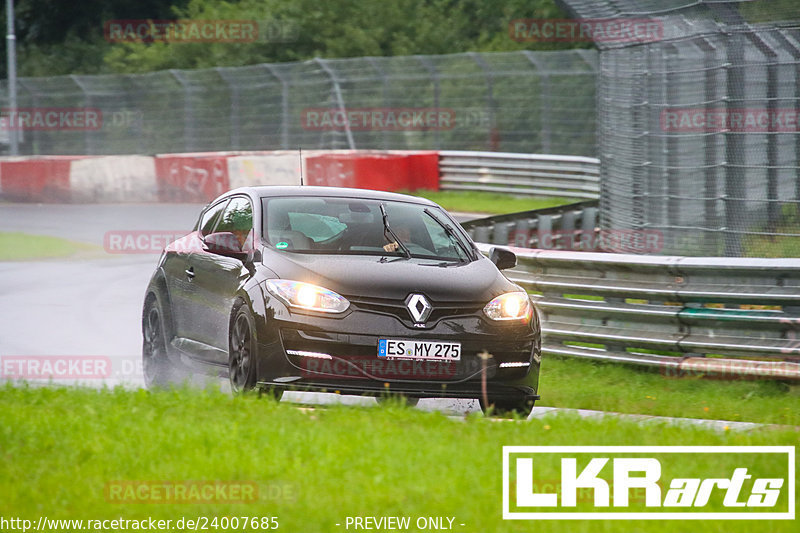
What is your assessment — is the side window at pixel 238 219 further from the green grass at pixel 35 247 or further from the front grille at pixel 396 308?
the green grass at pixel 35 247

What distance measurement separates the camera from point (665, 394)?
32.8 ft

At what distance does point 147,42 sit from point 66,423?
52136 mm

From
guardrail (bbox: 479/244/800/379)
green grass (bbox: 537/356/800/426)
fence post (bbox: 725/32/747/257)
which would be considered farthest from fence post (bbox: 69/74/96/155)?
green grass (bbox: 537/356/800/426)

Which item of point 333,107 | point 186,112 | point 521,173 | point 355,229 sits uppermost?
point 355,229

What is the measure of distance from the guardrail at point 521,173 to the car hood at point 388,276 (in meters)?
17.9

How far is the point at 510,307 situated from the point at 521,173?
1994 centimetres

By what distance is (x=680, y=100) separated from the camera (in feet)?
47.9

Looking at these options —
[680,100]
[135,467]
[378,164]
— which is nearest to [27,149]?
[378,164]

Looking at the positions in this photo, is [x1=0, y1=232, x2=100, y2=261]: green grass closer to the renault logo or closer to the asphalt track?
the asphalt track

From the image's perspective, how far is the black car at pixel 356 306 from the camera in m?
8.00

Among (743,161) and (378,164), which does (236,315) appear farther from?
(378,164)

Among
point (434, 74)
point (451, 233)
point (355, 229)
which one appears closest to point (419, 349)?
point (355, 229)

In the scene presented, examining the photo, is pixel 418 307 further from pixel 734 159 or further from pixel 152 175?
pixel 152 175

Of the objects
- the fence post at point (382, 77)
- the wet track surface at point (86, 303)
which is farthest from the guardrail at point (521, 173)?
the wet track surface at point (86, 303)
